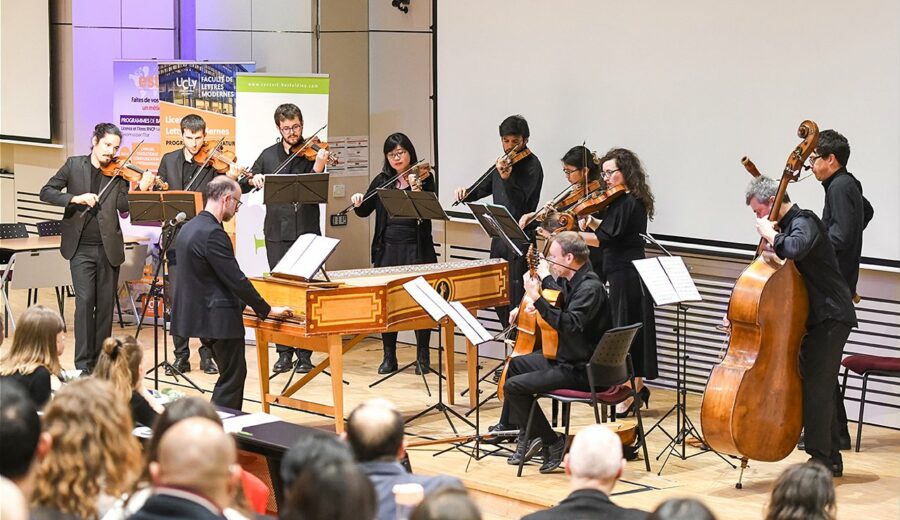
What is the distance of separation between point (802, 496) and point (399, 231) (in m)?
5.76

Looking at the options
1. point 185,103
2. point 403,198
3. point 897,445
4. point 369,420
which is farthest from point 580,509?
point 185,103

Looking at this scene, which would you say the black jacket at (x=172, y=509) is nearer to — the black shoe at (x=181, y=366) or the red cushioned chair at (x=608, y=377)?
the red cushioned chair at (x=608, y=377)

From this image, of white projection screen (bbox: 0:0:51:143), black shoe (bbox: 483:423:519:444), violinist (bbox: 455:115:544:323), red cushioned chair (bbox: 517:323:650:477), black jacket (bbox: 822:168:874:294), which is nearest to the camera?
red cushioned chair (bbox: 517:323:650:477)

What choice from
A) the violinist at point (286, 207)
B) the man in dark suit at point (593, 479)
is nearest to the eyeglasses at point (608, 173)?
the violinist at point (286, 207)

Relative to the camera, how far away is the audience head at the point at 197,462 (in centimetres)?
310

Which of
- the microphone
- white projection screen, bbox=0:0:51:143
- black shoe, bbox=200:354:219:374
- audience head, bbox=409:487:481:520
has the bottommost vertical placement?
black shoe, bbox=200:354:219:374

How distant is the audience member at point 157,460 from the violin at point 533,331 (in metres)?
2.99

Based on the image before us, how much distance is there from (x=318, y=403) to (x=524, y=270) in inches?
68.1

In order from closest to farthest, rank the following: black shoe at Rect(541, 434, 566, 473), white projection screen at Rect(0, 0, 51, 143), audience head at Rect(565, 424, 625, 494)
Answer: audience head at Rect(565, 424, 625, 494), black shoe at Rect(541, 434, 566, 473), white projection screen at Rect(0, 0, 51, 143)

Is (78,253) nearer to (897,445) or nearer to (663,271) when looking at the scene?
(663,271)

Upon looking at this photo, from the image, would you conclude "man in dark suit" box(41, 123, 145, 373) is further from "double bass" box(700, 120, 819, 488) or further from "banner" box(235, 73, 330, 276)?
"double bass" box(700, 120, 819, 488)

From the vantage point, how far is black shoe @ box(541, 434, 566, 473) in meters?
6.69

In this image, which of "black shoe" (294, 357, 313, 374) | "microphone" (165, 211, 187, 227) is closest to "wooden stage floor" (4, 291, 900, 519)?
"black shoe" (294, 357, 313, 374)

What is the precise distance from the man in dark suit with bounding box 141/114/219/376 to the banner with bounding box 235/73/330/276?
2.74 ft
